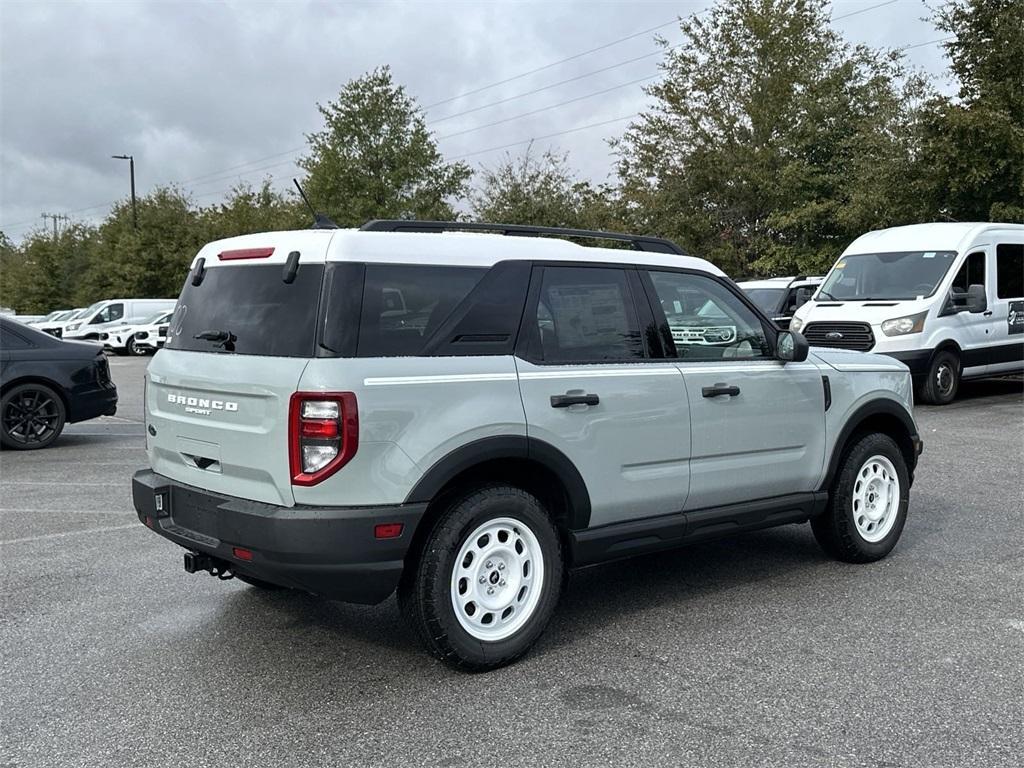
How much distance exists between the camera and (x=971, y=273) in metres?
14.0

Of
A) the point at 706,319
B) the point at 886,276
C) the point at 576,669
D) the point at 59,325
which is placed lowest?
the point at 576,669

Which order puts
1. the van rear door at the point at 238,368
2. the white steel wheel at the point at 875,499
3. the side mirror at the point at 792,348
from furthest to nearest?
the white steel wheel at the point at 875,499 < the side mirror at the point at 792,348 < the van rear door at the point at 238,368

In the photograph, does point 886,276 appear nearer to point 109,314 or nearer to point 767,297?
point 767,297

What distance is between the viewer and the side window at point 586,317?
14.9ft

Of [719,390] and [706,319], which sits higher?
[706,319]

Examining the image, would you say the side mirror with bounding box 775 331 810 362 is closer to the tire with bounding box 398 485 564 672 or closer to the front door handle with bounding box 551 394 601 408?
the front door handle with bounding box 551 394 601 408

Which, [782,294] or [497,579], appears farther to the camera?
[782,294]

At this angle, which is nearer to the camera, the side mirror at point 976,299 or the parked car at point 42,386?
the parked car at point 42,386

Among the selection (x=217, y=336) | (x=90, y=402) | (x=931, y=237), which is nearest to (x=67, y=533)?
(x=217, y=336)

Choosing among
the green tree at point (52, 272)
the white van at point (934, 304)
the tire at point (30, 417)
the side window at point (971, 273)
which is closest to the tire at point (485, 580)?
the tire at point (30, 417)

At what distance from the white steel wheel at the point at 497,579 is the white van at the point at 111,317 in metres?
32.5

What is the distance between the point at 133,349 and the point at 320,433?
33.2 metres

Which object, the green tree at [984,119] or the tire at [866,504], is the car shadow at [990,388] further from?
the tire at [866,504]

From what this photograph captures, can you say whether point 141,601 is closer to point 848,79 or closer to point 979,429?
point 979,429
